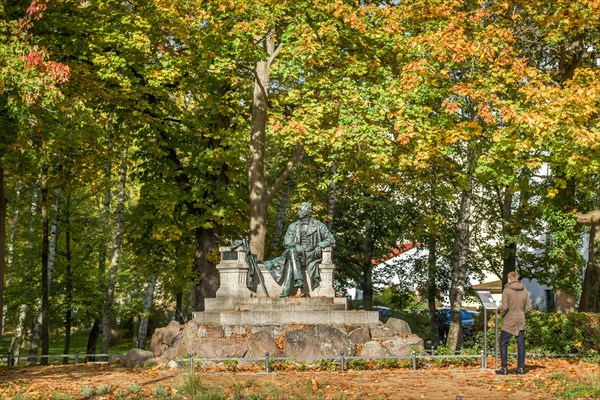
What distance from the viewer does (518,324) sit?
601 inches

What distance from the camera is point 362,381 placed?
14.3 metres

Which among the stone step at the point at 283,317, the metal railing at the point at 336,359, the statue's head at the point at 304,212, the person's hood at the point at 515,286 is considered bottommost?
the metal railing at the point at 336,359

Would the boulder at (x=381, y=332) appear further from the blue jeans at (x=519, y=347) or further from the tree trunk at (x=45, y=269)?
the tree trunk at (x=45, y=269)

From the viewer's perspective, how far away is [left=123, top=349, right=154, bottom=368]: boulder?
18.1m

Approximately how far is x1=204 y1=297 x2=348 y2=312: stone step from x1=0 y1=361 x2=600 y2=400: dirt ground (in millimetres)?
2702

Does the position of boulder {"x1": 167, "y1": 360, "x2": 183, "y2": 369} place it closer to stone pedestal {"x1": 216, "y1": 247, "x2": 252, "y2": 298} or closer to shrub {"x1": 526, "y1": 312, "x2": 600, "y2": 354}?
stone pedestal {"x1": 216, "y1": 247, "x2": 252, "y2": 298}

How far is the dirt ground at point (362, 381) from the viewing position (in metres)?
12.7

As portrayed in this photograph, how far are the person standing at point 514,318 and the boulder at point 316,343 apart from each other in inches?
135

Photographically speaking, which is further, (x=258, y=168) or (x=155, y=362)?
(x=258, y=168)

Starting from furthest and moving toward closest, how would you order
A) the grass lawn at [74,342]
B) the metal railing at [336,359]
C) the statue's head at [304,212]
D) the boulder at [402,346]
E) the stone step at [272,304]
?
1. the grass lawn at [74,342]
2. the statue's head at [304,212]
3. the stone step at [272,304]
4. the boulder at [402,346]
5. the metal railing at [336,359]

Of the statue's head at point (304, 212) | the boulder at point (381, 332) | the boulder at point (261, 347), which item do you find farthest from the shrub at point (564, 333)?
the boulder at point (261, 347)

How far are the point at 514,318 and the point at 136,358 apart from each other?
8.18 m

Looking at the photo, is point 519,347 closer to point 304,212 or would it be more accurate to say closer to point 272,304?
point 272,304

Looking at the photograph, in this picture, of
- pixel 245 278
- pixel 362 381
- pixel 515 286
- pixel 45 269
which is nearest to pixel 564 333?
pixel 515 286
